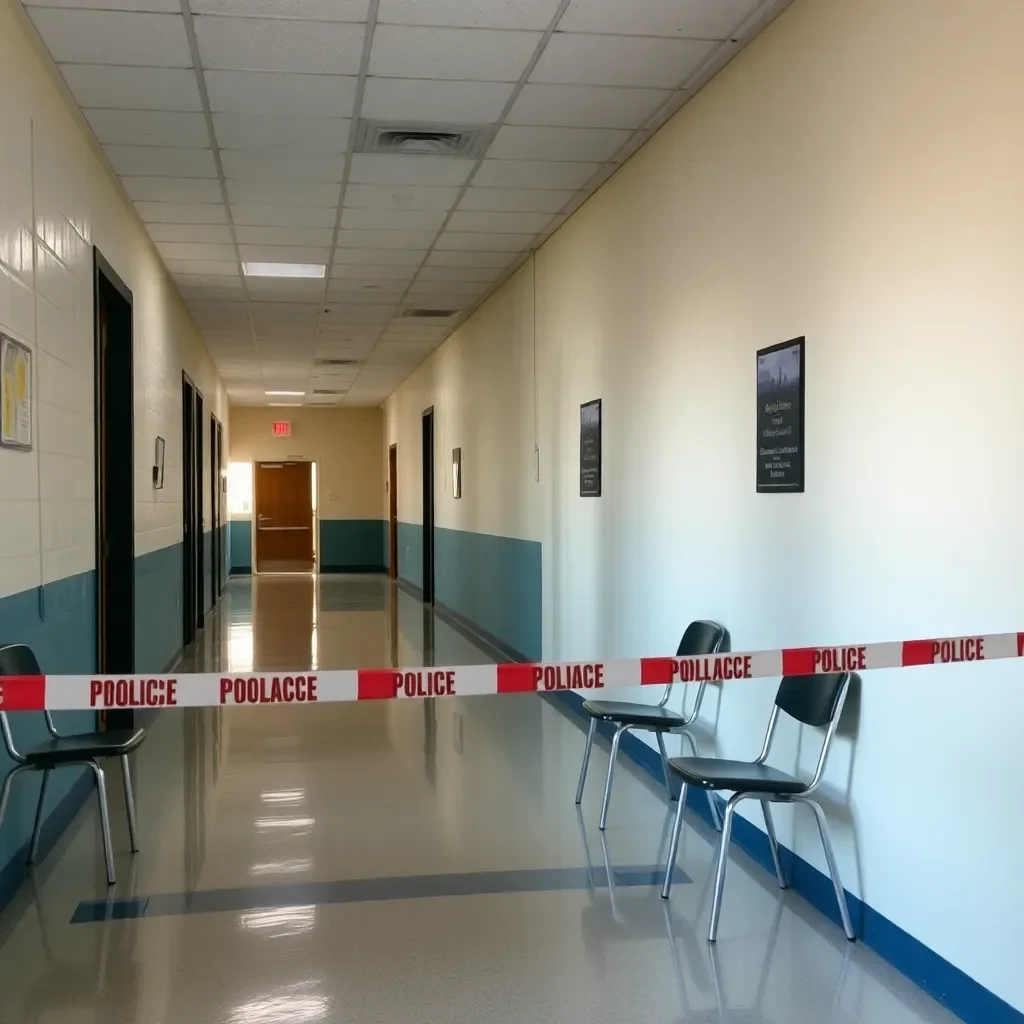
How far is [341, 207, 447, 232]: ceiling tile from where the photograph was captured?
636 centimetres

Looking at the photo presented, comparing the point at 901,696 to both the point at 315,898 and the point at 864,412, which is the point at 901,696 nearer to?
the point at 864,412

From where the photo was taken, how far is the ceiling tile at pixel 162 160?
5219mm

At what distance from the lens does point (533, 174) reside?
5.69 m

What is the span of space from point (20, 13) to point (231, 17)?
71 cm

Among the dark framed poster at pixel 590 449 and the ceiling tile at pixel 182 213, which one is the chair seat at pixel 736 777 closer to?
the dark framed poster at pixel 590 449

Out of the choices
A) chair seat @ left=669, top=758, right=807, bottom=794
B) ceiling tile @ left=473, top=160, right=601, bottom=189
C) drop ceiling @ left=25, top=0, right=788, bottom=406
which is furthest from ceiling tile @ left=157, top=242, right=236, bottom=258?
chair seat @ left=669, top=758, right=807, bottom=794

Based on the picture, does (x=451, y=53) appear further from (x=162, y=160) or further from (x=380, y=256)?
(x=380, y=256)

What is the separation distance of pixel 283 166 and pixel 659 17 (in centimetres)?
234

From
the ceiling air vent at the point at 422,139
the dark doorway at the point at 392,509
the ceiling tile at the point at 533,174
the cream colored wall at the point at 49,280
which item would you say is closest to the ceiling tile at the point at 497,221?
the ceiling tile at the point at 533,174

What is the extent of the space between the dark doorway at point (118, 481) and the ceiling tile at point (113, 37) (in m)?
1.91

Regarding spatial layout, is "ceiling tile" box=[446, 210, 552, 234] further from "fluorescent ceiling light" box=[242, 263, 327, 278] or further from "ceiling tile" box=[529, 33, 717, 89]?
"ceiling tile" box=[529, 33, 717, 89]

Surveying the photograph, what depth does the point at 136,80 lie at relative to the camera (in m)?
4.33

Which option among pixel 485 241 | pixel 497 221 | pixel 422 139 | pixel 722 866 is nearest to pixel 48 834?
pixel 722 866

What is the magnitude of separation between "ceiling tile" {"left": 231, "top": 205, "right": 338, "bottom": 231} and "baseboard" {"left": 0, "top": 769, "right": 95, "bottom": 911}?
128 inches
